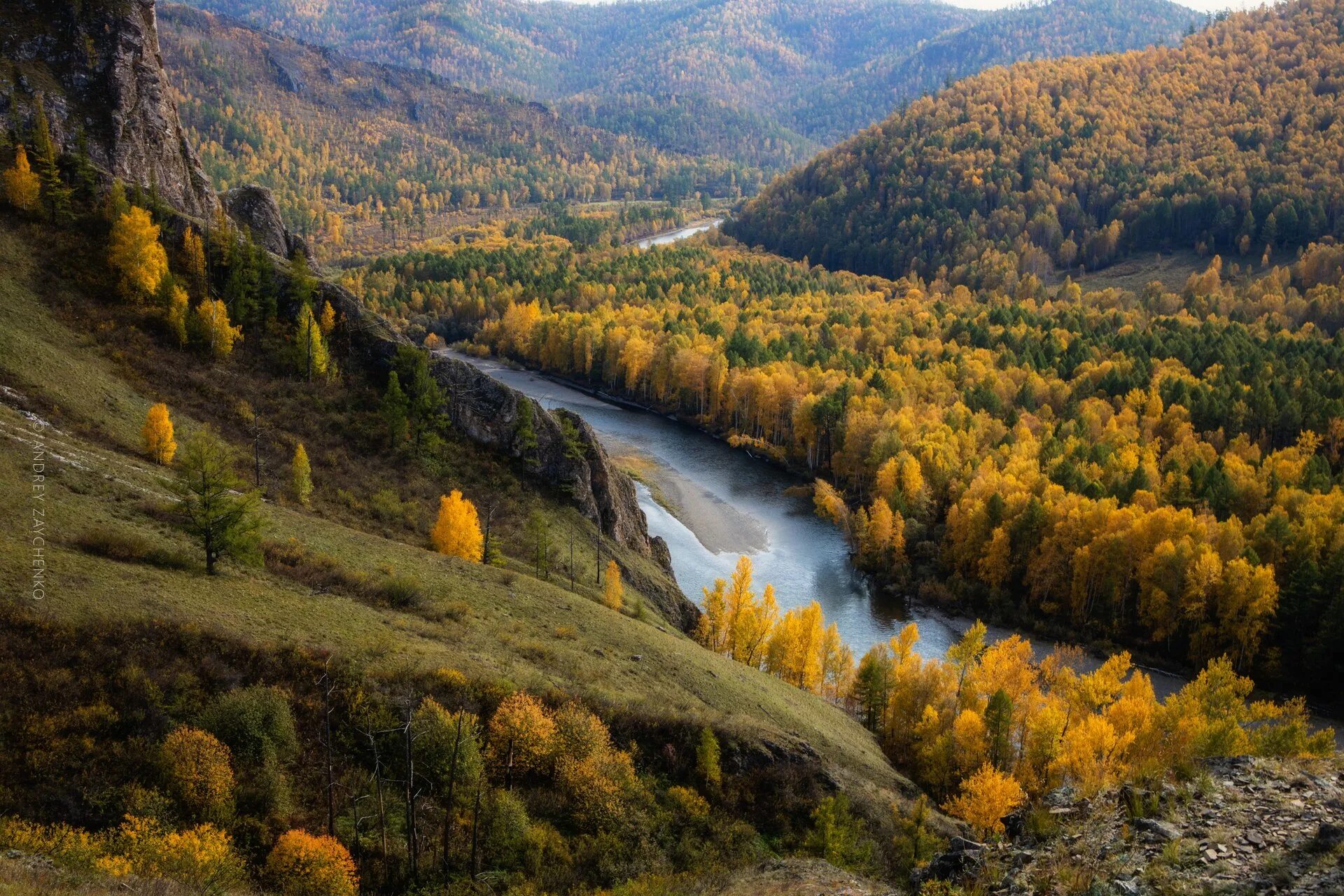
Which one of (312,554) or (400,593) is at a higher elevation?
(312,554)

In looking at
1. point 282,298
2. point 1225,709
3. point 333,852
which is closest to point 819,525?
point 1225,709

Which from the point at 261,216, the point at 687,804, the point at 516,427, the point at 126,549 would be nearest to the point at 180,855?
the point at 126,549

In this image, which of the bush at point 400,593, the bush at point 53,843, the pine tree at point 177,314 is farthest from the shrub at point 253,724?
the pine tree at point 177,314

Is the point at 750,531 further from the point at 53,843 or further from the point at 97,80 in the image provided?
the point at 53,843

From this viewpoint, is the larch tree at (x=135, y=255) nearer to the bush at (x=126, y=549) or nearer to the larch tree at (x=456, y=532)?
the larch tree at (x=456, y=532)

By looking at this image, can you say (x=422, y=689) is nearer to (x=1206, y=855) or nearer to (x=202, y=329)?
(x=1206, y=855)
